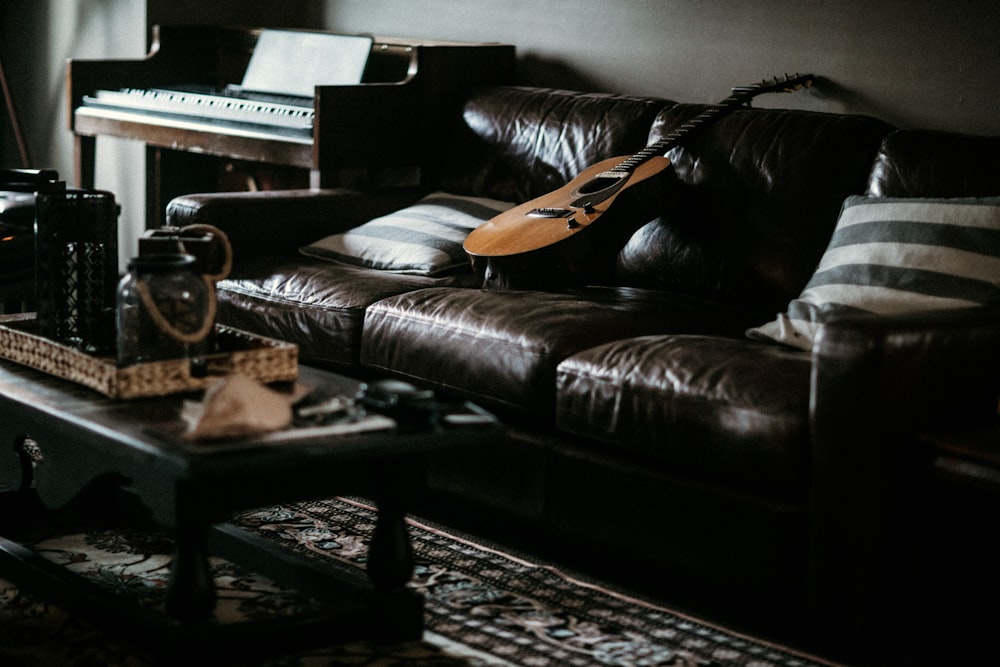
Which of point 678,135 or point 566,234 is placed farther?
point 678,135

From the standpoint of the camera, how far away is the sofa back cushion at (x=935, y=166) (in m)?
2.86

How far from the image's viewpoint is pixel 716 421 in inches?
95.0

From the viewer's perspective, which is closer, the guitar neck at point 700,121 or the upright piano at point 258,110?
the guitar neck at point 700,121

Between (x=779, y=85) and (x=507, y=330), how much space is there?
108 centimetres

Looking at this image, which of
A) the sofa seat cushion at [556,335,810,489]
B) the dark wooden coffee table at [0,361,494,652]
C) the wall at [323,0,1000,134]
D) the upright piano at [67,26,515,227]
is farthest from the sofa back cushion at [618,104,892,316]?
the dark wooden coffee table at [0,361,494,652]

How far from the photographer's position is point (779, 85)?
3443 mm

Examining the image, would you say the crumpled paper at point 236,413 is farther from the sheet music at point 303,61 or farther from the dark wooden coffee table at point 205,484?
the sheet music at point 303,61

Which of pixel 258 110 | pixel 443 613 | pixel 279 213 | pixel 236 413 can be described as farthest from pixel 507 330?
pixel 258 110

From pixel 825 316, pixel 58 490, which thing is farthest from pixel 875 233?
pixel 58 490

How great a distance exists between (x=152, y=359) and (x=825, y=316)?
1.28 metres

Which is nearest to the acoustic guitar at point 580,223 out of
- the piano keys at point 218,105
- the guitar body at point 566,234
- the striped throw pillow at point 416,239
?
the guitar body at point 566,234

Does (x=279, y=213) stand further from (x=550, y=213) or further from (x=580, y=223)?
(x=580, y=223)

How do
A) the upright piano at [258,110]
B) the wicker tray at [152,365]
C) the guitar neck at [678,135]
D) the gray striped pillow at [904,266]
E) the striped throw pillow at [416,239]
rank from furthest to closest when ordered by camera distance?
the upright piano at [258,110] → the striped throw pillow at [416,239] → the guitar neck at [678,135] → the gray striped pillow at [904,266] → the wicker tray at [152,365]

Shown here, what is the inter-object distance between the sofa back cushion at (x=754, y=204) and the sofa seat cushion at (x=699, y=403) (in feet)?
1.44
